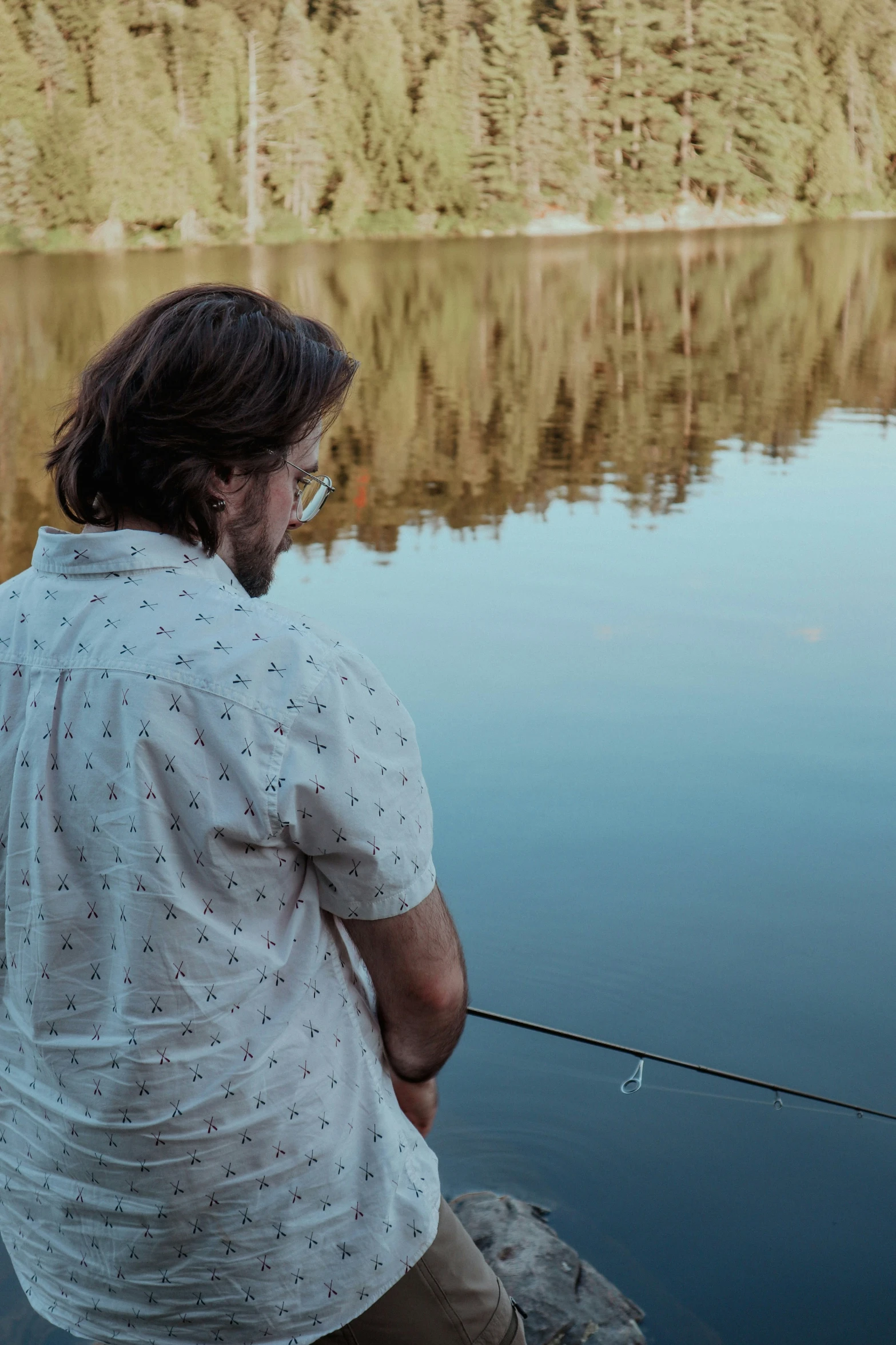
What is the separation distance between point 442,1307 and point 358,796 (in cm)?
51

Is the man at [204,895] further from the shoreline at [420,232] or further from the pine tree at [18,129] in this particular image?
the pine tree at [18,129]

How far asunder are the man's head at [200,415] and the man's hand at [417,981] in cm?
33

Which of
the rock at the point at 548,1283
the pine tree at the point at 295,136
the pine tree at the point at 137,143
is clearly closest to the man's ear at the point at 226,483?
the rock at the point at 548,1283

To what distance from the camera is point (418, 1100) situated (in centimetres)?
132

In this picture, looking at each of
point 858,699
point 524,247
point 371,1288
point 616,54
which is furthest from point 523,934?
point 616,54

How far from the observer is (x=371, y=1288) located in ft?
3.85

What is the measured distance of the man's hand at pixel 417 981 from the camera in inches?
44.8

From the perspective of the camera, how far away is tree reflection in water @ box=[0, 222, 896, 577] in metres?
10.5

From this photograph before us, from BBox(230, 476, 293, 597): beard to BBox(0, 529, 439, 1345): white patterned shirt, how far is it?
0.14ft

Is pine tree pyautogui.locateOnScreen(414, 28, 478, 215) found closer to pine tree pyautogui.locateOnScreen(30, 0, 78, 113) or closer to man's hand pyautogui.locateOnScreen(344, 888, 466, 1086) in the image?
pine tree pyautogui.locateOnScreen(30, 0, 78, 113)

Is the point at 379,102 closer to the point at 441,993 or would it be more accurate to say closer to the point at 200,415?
the point at 200,415

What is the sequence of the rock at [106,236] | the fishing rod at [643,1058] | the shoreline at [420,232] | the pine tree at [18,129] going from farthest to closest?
the rock at [106,236] → the shoreline at [420,232] → the pine tree at [18,129] → the fishing rod at [643,1058]

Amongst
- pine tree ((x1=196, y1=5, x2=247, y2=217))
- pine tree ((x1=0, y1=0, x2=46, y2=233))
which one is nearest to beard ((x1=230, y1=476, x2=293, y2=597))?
pine tree ((x1=0, y1=0, x2=46, y2=233))

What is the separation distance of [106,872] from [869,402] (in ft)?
44.5
